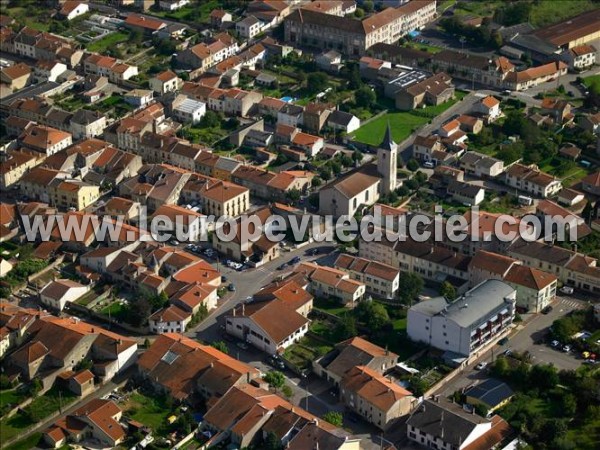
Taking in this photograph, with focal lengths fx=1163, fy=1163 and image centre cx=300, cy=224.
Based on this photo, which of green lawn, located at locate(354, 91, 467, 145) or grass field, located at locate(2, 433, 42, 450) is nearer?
grass field, located at locate(2, 433, 42, 450)

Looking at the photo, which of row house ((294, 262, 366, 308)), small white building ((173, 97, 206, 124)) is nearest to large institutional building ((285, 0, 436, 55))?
small white building ((173, 97, 206, 124))

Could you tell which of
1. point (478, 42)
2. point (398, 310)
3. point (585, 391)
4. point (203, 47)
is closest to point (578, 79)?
point (478, 42)

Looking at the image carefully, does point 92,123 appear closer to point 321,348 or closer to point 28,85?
point 28,85

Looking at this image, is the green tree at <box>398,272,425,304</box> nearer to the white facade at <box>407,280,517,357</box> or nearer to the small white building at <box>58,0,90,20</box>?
the white facade at <box>407,280,517,357</box>

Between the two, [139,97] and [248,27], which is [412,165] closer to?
[139,97]

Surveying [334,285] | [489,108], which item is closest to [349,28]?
[489,108]

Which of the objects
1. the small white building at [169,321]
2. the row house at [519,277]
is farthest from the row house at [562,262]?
the small white building at [169,321]

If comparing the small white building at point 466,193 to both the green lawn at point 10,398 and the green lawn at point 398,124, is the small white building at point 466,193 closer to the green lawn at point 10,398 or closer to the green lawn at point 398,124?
the green lawn at point 398,124
